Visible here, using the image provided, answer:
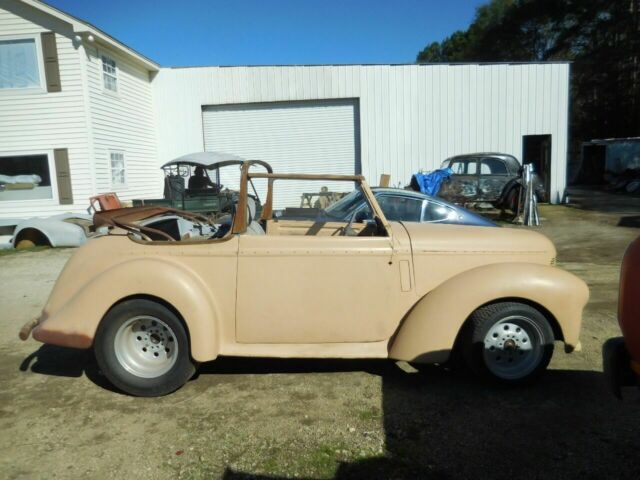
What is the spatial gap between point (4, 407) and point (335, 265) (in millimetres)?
2675

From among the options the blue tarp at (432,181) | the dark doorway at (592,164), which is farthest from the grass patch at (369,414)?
the dark doorway at (592,164)

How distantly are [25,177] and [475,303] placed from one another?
14.2m

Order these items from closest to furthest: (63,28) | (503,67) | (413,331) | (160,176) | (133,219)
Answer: (413,331)
(133,219)
(63,28)
(503,67)
(160,176)

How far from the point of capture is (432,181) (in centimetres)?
1402

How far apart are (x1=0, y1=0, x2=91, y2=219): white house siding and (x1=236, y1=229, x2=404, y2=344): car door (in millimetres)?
11800

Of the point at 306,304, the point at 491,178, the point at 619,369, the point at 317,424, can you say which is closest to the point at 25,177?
the point at 306,304

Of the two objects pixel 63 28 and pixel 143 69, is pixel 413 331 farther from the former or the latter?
pixel 143 69

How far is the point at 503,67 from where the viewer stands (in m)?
16.8

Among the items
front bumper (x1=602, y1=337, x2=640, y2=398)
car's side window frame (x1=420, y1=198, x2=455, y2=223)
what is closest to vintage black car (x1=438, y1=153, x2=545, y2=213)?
car's side window frame (x1=420, y1=198, x2=455, y2=223)

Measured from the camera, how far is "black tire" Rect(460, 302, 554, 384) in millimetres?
3549

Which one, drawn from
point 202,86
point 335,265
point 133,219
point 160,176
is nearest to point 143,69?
point 202,86

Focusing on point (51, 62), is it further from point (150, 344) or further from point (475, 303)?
point (475, 303)

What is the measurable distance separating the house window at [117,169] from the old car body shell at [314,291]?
476 inches

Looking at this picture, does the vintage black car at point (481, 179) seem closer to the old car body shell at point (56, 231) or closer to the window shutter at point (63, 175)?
the old car body shell at point (56, 231)
